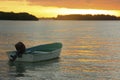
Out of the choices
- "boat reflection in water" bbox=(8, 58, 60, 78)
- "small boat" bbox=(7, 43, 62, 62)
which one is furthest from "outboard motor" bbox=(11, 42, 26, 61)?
"boat reflection in water" bbox=(8, 58, 60, 78)

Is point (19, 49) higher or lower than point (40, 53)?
higher

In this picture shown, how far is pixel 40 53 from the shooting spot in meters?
41.0

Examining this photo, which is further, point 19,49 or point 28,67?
point 19,49

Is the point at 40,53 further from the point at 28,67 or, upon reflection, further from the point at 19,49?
the point at 28,67

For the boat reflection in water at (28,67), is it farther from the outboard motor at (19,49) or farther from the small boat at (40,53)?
the outboard motor at (19,49)

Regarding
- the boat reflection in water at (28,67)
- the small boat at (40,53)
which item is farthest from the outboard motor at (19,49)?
the boat reflection in water at (28,67)

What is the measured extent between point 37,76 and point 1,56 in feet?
51.0

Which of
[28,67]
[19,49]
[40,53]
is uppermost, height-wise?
[19,49]

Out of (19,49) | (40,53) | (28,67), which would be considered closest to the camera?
(28,67)

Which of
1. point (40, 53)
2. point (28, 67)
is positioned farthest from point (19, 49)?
point (40, 53)

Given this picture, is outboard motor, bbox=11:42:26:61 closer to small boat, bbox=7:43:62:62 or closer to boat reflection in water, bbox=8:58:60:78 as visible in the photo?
small boat, bbox=7:43:62:62

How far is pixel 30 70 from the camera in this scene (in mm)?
35625

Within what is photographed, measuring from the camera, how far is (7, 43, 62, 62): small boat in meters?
39.9

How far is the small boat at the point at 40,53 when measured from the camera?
39.9 m
